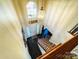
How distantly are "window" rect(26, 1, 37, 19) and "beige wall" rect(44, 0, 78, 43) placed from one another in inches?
15.6

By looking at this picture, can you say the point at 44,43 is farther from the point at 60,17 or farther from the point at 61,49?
the point at 61,49

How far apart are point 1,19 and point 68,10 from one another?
6.33 ft

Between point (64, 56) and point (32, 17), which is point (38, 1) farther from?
point (64, 56)

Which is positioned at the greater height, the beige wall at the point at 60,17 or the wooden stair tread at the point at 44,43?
the beige wall at the point at 60,17

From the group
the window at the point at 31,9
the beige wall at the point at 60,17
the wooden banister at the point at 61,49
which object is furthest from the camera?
the window at the point at 31,9

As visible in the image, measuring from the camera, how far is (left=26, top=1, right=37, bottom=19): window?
317 cm

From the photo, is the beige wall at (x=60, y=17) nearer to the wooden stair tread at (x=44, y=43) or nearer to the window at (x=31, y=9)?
the wooden stair tread at (x=44, y=43)

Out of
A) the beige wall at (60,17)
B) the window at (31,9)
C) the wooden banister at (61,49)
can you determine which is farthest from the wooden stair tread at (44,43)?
the wooden banister at (61,49)

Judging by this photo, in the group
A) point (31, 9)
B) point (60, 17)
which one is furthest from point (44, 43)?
point (31, 9)

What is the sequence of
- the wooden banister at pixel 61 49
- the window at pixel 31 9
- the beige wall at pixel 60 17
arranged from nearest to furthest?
the wooden banister at pixel 61 49 → the beige wall at pixel 60 17 → the window at pixel 31 9

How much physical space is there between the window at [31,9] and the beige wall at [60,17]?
396 mm

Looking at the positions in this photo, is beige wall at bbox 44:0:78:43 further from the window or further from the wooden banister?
the wooden banister

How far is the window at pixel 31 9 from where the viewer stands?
317 cm

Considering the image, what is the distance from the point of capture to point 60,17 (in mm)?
2855
